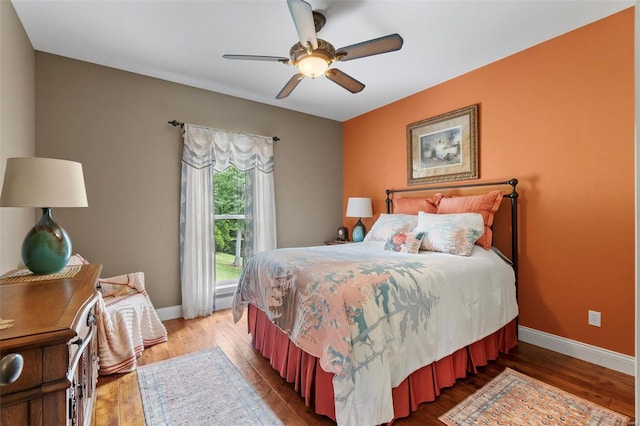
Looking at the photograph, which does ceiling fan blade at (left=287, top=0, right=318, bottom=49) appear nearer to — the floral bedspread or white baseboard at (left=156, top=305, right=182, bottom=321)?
the floral bedspread

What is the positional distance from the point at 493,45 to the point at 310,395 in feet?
10.4

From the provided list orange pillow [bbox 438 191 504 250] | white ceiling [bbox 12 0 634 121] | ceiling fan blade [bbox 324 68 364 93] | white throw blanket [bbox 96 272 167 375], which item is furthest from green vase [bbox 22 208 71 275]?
orange pillow [bbox 438 191 504 250]

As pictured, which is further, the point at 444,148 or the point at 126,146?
the point at 444,148

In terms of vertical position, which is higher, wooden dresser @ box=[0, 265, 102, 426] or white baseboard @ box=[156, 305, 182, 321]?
wooden dresser @ box=[0, 265, 102, 426]

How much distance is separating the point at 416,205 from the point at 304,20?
2282 millimetres

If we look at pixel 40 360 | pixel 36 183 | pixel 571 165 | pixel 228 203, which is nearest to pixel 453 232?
pixel 571 165

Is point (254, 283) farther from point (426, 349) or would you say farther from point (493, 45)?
point (493, 45)

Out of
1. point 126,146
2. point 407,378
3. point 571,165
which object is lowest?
point 407,378

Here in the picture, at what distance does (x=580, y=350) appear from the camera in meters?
2.34

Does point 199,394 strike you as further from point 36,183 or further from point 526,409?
point 526,409

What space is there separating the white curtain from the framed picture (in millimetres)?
2008

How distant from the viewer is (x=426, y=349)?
172 cm

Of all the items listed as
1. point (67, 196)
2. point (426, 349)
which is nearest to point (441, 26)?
point (426, 349)

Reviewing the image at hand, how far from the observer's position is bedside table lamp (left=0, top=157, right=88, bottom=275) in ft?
4.59
